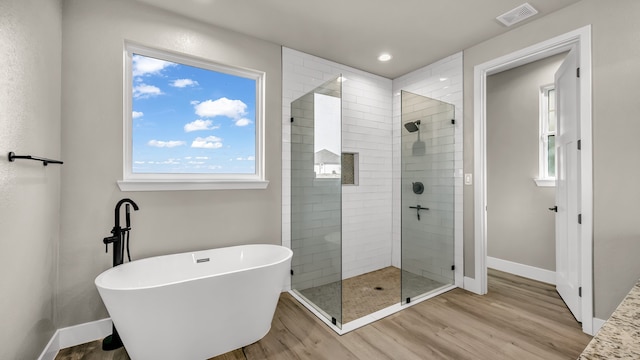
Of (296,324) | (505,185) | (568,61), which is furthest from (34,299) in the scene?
(505,185)

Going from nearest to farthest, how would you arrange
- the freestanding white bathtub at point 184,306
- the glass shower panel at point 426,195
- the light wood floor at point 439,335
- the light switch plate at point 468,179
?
the freestanding white bathtub at point 184,306 → the light wood floor at point 439,335 → the glass shower panel at point 426,195 → the light switch plate at point 468,179

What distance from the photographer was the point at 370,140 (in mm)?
3689

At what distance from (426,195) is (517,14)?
177 centimetres

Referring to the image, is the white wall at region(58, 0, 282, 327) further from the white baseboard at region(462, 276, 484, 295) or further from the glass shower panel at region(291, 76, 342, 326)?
the white baseboard at region(462, 276, 484, 295)

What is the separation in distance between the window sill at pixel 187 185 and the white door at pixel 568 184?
2.75 meters

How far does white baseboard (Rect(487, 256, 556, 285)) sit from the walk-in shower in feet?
3.49

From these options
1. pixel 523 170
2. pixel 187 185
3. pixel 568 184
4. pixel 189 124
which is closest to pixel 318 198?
pixel 187 185

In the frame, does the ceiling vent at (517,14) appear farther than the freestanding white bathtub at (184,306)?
Yes

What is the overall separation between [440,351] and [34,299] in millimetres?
2658

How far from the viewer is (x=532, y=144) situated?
11.3 ft

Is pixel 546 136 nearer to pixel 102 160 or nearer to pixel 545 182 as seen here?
pixel 545 182

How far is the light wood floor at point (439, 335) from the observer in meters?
1.93

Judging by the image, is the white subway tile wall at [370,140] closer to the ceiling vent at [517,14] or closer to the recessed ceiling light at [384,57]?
the recessed ceiling light at [384,57]

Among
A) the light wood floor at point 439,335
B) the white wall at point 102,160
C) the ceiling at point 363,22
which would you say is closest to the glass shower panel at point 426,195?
the light wood floor at point 439,335
